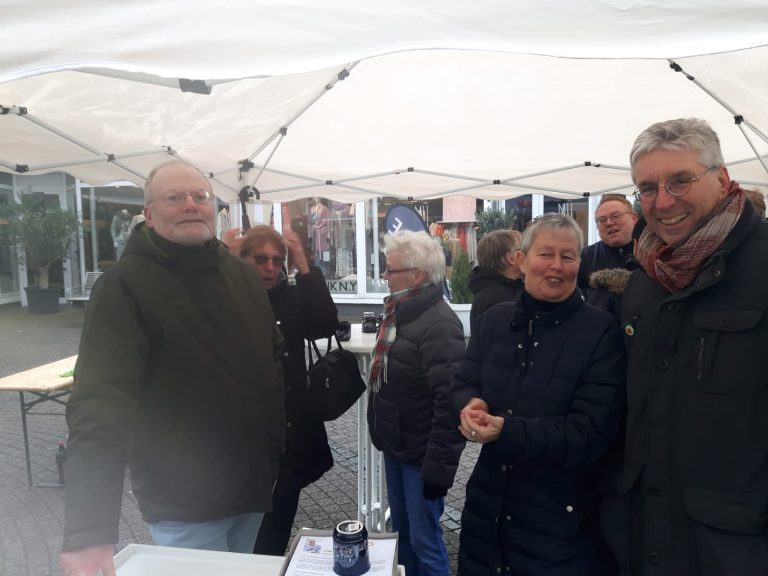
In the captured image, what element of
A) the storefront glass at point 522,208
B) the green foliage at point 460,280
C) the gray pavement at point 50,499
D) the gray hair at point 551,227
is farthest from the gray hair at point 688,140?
the storefront glass at point 522,208

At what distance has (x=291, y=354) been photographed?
2654 mm

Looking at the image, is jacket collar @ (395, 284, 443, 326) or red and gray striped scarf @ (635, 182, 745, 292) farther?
jacket collar @ (395, 284, 443, 326)

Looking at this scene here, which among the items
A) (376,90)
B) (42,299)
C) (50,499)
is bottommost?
(50,499)

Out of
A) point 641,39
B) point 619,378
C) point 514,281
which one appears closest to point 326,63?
point 641,39

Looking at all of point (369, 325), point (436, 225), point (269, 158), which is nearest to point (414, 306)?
point (269, 158)

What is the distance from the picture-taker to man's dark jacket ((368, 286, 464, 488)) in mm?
2502

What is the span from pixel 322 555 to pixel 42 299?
15.1 meters

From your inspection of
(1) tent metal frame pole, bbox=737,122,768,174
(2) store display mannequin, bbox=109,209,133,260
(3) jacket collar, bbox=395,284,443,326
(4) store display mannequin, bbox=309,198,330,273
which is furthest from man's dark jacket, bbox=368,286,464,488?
(2) store display mannequin, bbox=109,209,133,260

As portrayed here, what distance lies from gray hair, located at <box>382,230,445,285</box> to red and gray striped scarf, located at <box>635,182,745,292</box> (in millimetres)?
1376

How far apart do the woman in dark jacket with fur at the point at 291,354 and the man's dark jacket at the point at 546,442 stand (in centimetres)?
104

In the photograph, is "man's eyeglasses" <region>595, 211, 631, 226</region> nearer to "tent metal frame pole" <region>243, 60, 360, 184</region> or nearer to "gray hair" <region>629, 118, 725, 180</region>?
"tent metal frame pole" <region>243, 60, 360, 184</region>

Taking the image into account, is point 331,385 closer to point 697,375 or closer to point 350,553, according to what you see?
point 350,553

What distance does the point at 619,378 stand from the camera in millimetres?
1634

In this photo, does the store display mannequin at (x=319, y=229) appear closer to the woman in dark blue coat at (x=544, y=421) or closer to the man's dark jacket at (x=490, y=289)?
the man's dark jacket at (x=490, y=289)
